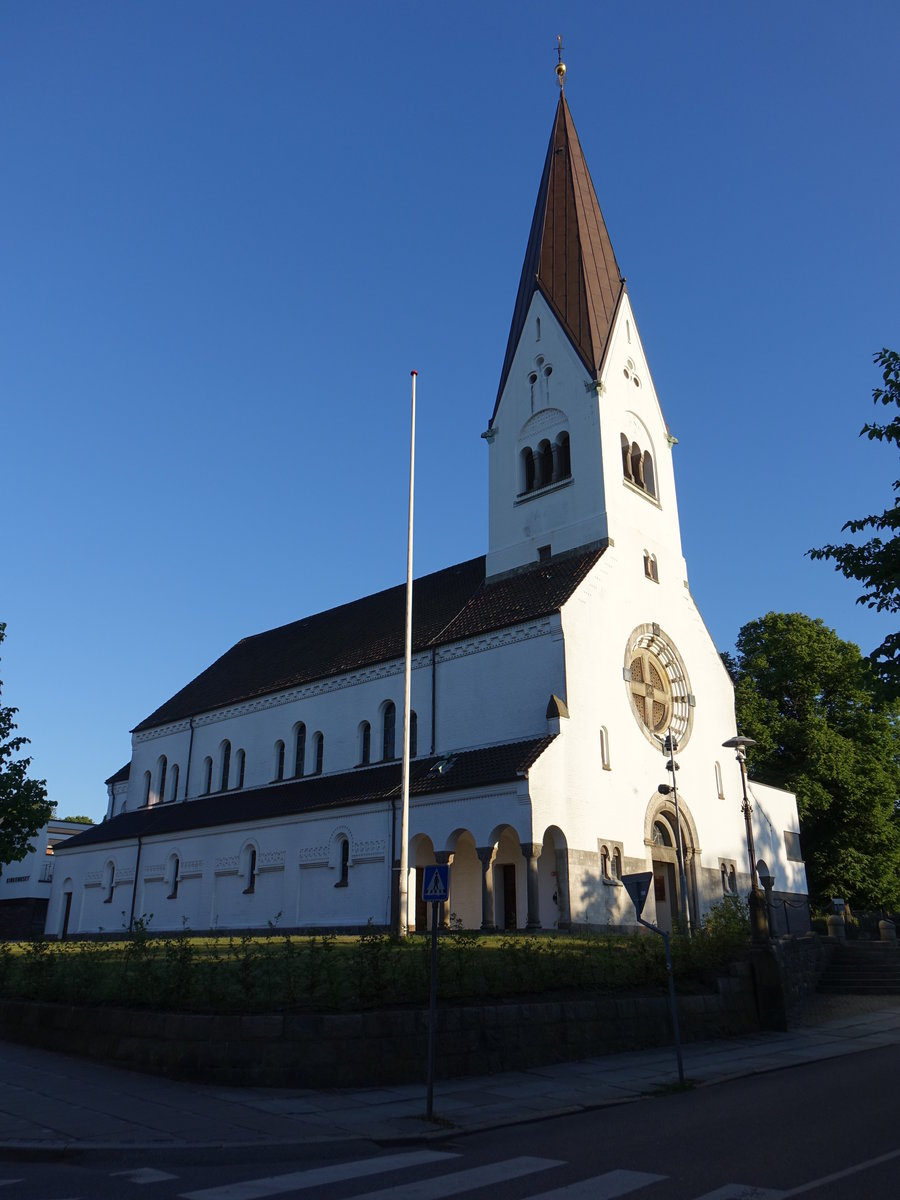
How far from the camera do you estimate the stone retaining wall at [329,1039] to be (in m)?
13.3

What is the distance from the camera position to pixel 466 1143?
10.6 meters

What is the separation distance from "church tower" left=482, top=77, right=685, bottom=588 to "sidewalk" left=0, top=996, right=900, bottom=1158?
76.2 feet

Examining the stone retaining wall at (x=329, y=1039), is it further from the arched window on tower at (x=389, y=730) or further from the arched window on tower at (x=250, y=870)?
the arched window on tower at (x=250, y=870)

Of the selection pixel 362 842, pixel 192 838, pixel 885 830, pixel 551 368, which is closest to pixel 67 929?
pixel 192 838

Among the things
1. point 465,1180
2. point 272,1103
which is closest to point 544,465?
point 272,1103

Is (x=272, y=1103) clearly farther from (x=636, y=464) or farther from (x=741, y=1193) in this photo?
(x=636, y=464)

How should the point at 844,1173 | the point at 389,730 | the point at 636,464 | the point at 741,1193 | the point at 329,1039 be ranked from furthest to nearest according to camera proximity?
the point at 636,464 → the point at 389,730 → the point at 329,1039 → the point at 844,1173 → the point at 741,1193

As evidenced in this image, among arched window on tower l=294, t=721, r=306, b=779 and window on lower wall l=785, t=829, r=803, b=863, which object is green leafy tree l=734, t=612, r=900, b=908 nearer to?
window on lower wall l=785, t=829, r=803, b=863

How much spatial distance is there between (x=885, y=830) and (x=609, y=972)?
112 feet

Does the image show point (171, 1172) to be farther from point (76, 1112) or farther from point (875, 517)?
point (875, 517)

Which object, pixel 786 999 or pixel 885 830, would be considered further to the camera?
pixel 885 830

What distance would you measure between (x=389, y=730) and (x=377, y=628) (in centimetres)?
645

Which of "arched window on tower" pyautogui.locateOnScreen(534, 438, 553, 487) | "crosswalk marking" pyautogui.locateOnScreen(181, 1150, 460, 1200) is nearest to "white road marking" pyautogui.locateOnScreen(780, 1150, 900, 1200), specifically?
"crosswalk marking" pyautogui.locateOnScreen(181, 1150, 460, 1200)

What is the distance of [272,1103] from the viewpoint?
12.1m
